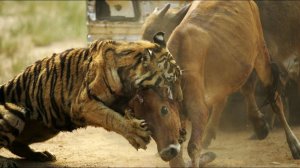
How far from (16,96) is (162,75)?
1435 millimetres

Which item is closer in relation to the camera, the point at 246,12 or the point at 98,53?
the point at 98,53

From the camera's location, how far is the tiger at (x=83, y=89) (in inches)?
171

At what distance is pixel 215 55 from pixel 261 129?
1.63m

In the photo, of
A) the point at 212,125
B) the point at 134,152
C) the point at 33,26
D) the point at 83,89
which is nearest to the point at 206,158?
the point at 134,152

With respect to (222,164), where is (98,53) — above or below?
above

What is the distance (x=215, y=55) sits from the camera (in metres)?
5.49

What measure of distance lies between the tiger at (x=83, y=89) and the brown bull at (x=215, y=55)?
532 mm

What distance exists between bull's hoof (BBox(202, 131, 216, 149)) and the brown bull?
21 centimetres

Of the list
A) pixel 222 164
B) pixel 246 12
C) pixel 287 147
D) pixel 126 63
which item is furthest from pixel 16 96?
pixel 287 147

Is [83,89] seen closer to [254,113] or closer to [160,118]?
[160,118]

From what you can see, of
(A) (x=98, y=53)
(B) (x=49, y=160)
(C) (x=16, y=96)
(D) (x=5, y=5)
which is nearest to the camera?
(A) (x=98, y=53)

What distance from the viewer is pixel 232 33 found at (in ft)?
18.9

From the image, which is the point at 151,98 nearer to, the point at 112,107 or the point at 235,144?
the point at 112,107

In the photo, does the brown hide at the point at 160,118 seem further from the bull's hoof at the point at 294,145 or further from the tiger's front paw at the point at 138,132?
the bull's hoof at the point at 294,145
